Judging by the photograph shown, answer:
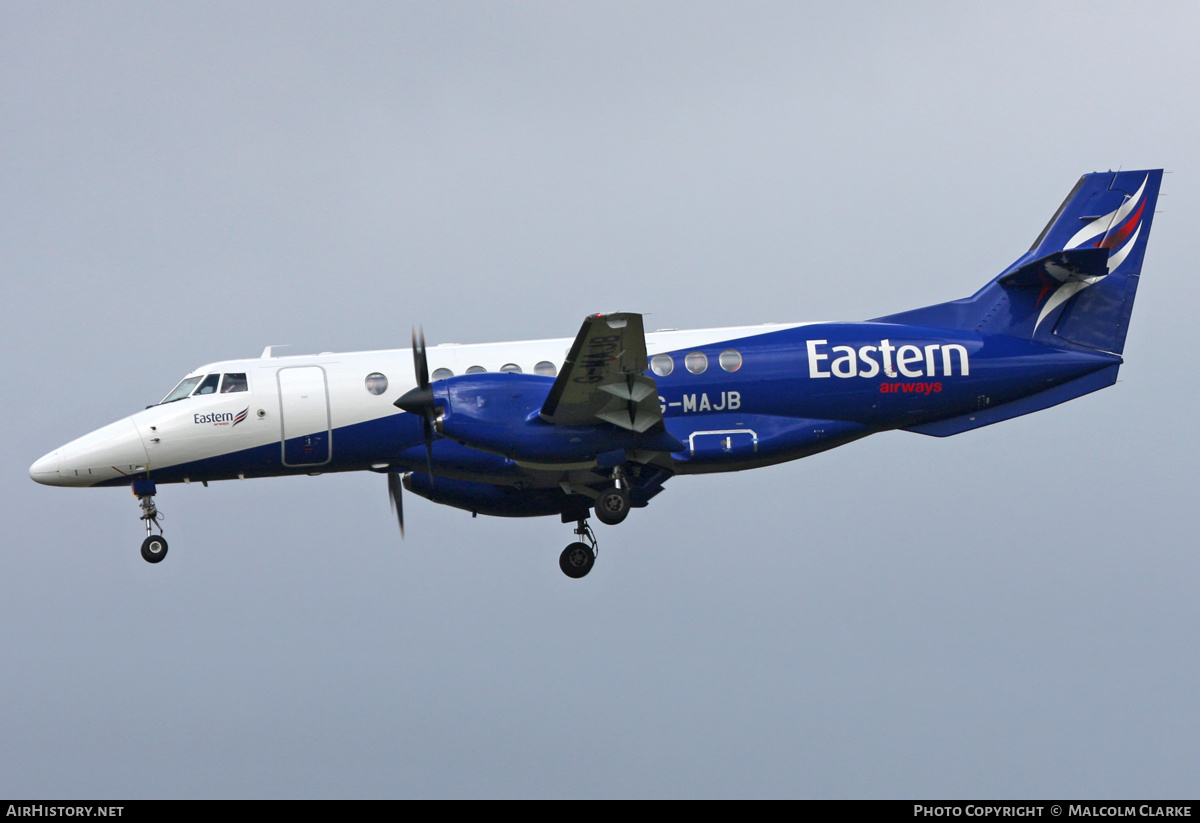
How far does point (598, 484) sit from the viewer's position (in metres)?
21.2

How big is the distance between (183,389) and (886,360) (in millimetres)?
12123

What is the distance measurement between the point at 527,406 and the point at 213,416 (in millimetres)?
5552

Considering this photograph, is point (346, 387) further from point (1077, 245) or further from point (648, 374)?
point (1077, 245)

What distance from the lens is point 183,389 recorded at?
819 inches

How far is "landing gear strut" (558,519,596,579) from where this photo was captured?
21.9 m

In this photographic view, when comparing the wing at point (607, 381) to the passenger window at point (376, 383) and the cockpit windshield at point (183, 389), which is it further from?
the cockpit windshield at point (183, 389)

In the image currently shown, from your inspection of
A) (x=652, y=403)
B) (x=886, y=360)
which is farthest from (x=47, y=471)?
(x=886, y=360)

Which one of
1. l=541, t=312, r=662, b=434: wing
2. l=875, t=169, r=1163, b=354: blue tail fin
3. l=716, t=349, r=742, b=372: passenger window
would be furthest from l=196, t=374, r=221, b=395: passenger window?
l=875, t=169, r=1163, b=354: blue tail fin

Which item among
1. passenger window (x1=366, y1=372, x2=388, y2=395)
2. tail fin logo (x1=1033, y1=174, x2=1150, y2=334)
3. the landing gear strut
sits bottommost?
the landing gear strut

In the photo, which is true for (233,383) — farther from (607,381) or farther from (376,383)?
(607,381)

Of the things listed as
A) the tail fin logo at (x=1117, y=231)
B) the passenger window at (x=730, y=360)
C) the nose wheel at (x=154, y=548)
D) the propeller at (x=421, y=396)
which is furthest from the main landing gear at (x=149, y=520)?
the tail fin logo at (x=1117, y=231)

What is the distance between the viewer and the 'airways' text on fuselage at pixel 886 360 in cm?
2088

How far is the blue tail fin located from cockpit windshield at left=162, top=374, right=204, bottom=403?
12.2 meters

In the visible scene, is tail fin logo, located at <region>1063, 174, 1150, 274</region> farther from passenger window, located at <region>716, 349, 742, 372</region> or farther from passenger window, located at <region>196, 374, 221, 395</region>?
passenger window, located at <region>196, 374, 221, 395</region>
